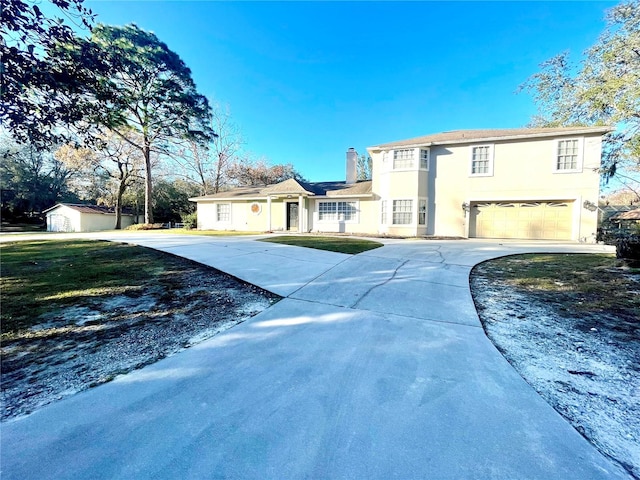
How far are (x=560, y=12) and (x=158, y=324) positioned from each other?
631 inches

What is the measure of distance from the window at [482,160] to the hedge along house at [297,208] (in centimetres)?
548

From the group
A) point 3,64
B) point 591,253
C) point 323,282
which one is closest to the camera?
point 3,64

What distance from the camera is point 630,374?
2.42m

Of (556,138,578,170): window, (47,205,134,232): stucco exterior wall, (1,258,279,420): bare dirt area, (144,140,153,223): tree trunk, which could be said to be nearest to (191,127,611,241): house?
(556,138,578,170): window

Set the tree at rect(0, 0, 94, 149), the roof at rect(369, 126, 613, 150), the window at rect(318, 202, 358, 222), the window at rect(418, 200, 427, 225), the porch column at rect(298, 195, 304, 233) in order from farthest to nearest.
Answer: the porch column at rect(298, 195, 304, 233) → the window at rect(318, 202, 358, 222) → the window at rect(418, 200, 427, 225) → the roof at rect(369, 126, 613, 150) → the tree at rect(0, 0, 94, 149)

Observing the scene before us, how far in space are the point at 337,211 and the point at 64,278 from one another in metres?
13.5

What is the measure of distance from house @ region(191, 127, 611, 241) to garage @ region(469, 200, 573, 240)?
39 mm

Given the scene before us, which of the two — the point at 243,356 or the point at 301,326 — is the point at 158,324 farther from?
the point at 301,326

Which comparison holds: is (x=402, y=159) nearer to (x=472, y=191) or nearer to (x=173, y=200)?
(x=472, y=191)

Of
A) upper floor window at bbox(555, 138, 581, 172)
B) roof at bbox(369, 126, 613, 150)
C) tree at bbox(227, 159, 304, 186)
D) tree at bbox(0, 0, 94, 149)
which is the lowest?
tree at bbox(0, 0, 94, 149)

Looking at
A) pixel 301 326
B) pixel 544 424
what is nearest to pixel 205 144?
pixel 301 326

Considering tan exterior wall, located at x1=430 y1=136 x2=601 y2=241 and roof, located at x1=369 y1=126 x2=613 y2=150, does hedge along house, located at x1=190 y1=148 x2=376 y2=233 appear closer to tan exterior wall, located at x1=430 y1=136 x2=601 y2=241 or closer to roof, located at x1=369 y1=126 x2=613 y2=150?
roof, located at x1=369 y1=126 x2=613 y2=150

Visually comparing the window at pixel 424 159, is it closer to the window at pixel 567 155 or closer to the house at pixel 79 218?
the window at pixel 567 155

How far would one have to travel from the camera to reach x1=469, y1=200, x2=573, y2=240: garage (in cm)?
1327
